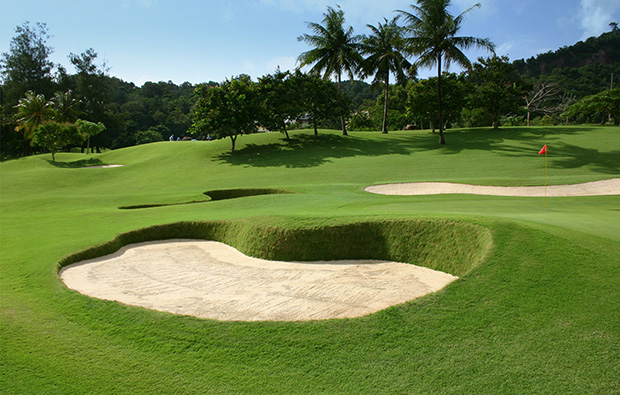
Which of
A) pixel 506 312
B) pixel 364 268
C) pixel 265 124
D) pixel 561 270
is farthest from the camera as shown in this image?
pixel 265 124

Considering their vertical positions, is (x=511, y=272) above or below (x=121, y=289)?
above

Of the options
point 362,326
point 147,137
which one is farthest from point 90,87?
point 362,326

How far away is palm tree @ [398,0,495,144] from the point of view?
35.3 metres

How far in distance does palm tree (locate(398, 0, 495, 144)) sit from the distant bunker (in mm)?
31123

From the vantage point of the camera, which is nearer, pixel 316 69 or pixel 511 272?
pixel 511 272

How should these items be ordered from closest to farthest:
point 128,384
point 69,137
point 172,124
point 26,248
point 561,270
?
point 128,384
point 561,270
point 26,248
point 69,137
point 172,124

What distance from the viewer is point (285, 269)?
27.6ft

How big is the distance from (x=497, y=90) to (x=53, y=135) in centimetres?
4450

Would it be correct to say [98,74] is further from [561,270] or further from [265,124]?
[561,270]

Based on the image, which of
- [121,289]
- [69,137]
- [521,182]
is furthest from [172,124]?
[121,289]

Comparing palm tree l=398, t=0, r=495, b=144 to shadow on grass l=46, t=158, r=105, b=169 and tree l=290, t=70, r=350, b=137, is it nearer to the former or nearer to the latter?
tree l=290, t=70, r=350, b=137

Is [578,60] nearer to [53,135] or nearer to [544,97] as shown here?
[544,97]

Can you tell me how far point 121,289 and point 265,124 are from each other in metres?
33.9

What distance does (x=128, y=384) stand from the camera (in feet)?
13.0
